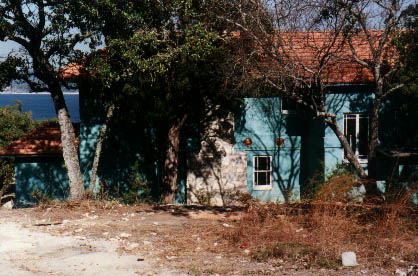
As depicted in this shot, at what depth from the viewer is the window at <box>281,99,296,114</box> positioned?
60.6ft

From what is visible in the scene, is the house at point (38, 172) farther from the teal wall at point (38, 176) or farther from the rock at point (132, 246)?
the rock at point (132, 246)

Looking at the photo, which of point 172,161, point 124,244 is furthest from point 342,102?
point 124,244

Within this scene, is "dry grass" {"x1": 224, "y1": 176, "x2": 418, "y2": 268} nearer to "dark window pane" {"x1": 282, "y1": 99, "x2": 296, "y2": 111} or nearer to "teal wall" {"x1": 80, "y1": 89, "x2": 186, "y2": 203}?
"teal wall" {"x1": 80, "y1": 89, "x2": 186, "y2": 203}

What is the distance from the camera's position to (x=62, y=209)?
11461 millimetres

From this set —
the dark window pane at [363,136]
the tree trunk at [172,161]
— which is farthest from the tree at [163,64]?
the dark window pane at [363,136]

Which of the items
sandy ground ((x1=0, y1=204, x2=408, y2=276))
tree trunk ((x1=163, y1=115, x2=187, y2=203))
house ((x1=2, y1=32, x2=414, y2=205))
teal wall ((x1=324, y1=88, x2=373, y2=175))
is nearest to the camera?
sandy ground ((x1=0, y1=204, x2=408, y2=276))

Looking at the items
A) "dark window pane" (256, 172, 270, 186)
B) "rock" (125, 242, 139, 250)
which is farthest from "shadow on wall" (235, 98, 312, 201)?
"rock" (125, 242, 139, 250)

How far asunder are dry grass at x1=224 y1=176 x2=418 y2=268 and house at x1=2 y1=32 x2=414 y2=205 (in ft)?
27.0

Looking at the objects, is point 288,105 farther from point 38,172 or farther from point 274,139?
point 38,172

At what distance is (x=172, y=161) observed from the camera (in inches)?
668

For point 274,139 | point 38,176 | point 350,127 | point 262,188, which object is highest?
point 350,127

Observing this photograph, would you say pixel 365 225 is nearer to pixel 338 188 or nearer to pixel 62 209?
pixel 338 188

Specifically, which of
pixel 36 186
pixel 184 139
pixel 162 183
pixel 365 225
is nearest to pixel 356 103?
pixel 184 139

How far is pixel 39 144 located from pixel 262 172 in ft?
29.7
